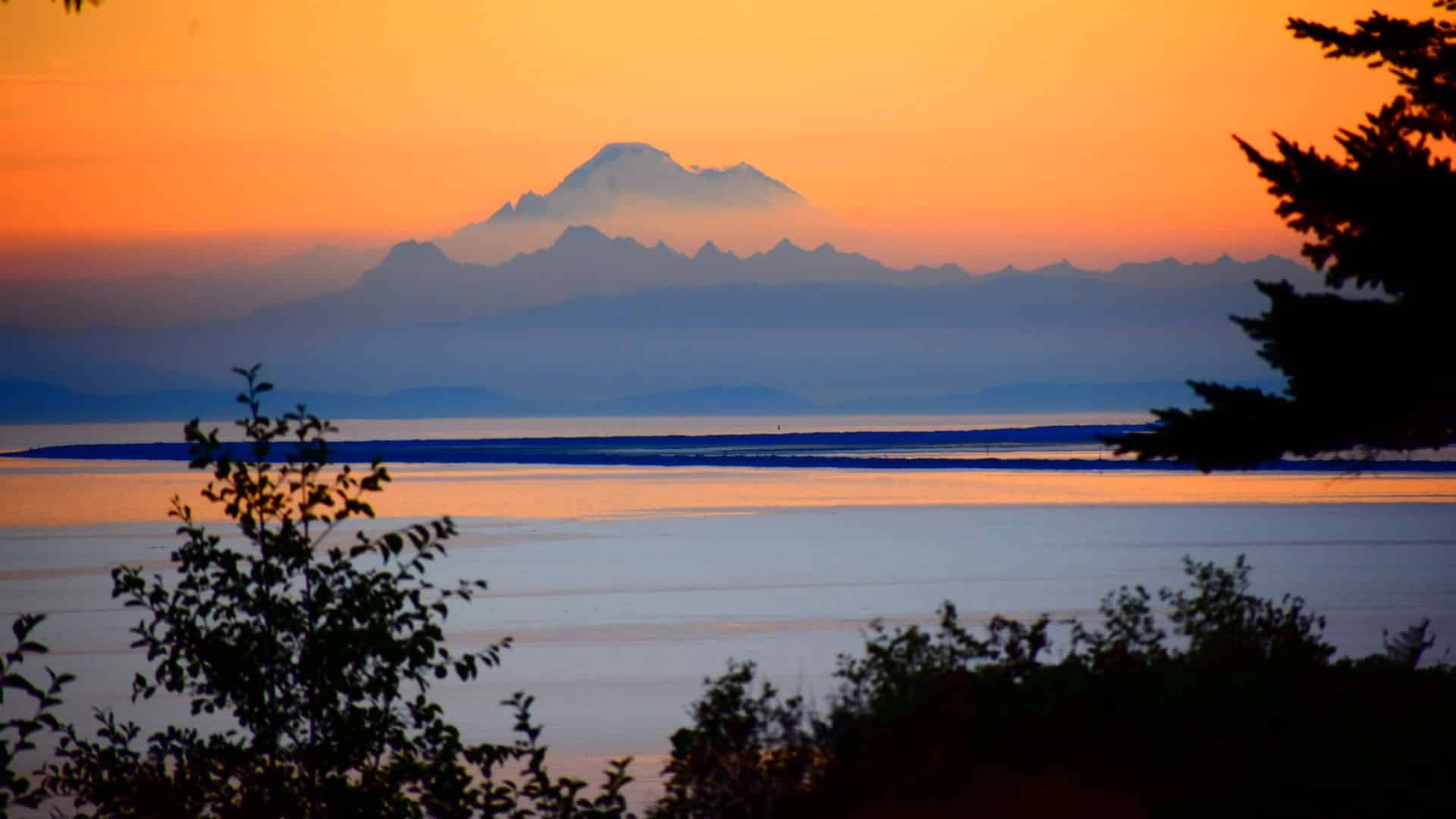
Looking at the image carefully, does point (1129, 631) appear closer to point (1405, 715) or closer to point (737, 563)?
point (1405, 715)

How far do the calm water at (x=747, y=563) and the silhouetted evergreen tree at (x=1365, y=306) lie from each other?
6012 mm

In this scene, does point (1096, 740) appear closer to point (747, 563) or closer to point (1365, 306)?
point (1365, 306)

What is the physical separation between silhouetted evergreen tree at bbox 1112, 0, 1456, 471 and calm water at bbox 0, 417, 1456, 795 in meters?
6.01

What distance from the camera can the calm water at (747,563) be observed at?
2005 cm

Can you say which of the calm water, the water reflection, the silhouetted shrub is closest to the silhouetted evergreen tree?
the silhouetted shrub

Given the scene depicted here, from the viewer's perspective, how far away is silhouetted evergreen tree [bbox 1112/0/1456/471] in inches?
489

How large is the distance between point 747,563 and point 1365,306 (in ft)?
62.9

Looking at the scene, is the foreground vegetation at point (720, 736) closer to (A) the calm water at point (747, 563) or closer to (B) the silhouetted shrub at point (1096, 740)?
(B) the silhouetted shrub at point (1096, 740)

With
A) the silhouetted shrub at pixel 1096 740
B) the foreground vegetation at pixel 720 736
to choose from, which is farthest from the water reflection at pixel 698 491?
the foreground vegetation at pixel 720 736

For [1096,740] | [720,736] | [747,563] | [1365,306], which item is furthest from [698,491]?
[1096,740]

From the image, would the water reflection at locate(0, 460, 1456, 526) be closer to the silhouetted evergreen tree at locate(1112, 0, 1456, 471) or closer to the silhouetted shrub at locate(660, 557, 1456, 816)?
the silhouetted evergreen tree at locate(1112, 0, 1456, 471)

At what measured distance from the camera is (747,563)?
31188 mm

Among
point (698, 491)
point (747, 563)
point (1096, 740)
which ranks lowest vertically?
point (747, 563)

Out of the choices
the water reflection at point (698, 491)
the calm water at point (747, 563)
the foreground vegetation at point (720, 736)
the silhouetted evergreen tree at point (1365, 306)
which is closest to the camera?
the foreground vegetation at point (720, 736)
